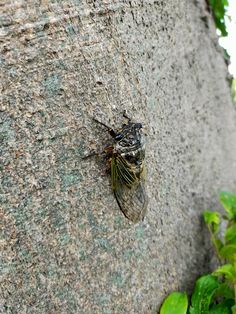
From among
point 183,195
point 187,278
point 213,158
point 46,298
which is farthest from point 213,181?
point 46,298

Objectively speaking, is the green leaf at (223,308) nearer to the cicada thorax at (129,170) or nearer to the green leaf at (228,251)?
the green leaf at (228,251)

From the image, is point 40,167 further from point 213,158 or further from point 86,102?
point 213,158

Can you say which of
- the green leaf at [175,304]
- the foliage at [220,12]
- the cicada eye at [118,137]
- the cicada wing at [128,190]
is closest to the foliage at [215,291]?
the green leaf at [175,304]

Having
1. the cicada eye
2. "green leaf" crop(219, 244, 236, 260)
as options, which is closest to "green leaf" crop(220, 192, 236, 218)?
"green leaf" crop(219, 244, 236, 260)

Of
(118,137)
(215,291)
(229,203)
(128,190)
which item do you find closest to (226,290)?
(215,291)

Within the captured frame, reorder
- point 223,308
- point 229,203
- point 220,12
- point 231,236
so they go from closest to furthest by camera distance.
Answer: point 223,308
point 231,236
point 229,203
point 220,12

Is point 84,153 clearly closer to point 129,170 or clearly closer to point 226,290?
point 129,170

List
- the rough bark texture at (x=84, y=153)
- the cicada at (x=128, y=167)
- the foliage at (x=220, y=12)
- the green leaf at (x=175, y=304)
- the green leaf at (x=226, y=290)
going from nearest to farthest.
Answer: the rough bark texture at (x=84, y=153) < the cicada at (x=128, y=167) < the green leaf at (x=175, y=304) < the green leaf at (x=226, y=290) < the foliage at (x=220, y=12)
